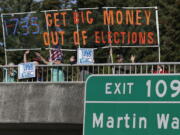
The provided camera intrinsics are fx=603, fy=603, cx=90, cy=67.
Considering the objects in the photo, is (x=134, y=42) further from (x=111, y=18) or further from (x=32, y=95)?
(x=32, y=95)

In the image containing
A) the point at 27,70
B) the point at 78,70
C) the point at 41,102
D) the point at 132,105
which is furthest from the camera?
the point at 27,70

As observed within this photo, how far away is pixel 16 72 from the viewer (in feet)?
40.3

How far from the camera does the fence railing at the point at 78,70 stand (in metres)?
11.0

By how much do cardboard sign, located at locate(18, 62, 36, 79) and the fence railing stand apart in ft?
0.39

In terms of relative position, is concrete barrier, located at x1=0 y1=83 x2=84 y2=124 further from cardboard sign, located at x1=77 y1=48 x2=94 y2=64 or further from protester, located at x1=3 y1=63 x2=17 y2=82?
cardboard sign, located at x1=77 y1=48 x2=94 y2=64

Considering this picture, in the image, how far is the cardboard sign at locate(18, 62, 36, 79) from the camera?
39.3ft

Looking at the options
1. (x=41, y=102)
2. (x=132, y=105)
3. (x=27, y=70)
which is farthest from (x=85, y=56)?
(x=132, y=105)

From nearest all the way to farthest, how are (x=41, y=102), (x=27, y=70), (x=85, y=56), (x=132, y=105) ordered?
(x=132, y=105)
(x=41, y=102)
(x=27, y=70)
(x=85, y=56)

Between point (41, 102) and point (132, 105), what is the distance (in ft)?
25.2

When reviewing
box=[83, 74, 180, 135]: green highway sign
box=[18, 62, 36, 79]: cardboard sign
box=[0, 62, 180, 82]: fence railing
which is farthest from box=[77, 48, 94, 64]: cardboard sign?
box=[83, 74, 180, 135]: green highway sign

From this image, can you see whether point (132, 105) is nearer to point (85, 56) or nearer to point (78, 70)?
point (78, 70)

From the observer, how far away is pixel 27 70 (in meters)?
12.0

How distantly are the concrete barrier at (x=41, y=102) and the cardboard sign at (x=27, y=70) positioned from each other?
327mm

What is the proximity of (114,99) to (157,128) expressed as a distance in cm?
34
